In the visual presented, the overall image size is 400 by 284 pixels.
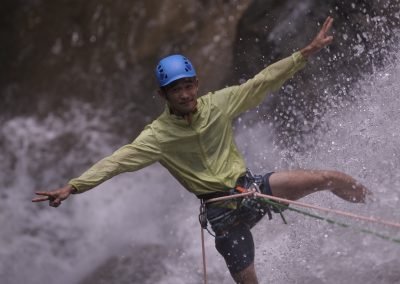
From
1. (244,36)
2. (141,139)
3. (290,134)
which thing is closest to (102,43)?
(244,36)

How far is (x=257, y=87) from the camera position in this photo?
4824 mm

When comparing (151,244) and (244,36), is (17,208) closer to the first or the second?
(151,244)

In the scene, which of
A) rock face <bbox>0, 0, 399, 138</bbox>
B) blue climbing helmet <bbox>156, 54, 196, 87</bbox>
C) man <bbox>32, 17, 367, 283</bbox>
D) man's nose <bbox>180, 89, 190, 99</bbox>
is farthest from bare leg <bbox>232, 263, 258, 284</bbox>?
rock face <bbox>0, 0, 399, 138</bbox>

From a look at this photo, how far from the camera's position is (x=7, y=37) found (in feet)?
37.7

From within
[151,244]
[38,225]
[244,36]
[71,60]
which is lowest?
[151,244]

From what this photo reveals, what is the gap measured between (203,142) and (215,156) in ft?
0.42

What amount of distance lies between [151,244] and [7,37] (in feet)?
16.2

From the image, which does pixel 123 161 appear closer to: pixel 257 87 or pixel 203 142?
pixel 203 142

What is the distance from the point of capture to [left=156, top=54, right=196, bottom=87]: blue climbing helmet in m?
4.67

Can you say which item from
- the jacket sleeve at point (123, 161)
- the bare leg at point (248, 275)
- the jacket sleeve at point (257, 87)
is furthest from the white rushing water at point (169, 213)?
the jacket sleeve at point (123, 161)

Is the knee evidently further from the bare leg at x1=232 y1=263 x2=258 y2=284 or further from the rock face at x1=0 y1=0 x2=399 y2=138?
the rock face at x1=0 y1=0 x2=399 y2=138

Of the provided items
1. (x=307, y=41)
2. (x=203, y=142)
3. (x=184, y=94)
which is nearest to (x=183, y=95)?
(x=184, y=94)

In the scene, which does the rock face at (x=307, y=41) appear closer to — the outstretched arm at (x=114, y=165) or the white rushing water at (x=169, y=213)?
the white rushing water at (x=169, y=213)

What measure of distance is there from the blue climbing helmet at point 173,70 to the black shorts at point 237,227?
83cm
